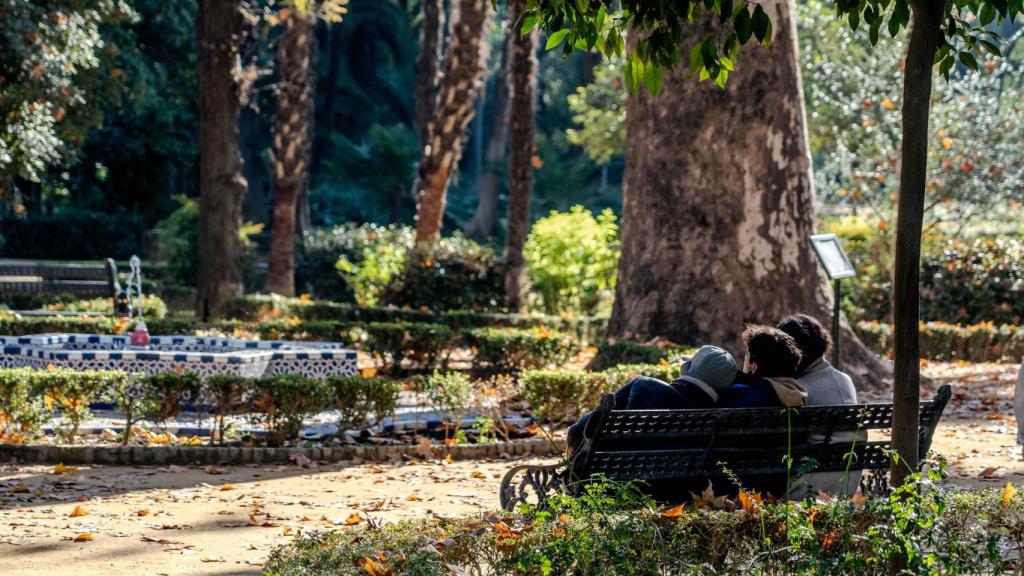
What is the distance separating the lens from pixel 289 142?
23.9 meters

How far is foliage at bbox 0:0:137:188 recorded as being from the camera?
1766 centimetres

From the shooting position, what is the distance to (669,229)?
13461 millimetres

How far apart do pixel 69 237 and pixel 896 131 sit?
76.1 feet

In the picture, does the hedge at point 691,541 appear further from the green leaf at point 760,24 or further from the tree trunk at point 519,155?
the tree trunk at point 519,155

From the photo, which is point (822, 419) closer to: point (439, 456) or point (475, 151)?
point (439, 456)

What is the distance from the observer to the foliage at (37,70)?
1766 centimetres

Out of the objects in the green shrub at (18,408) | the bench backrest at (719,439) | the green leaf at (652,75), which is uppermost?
the green leaf at (652,75)

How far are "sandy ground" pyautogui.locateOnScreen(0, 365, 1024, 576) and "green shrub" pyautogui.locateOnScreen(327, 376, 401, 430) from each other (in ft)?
2.19

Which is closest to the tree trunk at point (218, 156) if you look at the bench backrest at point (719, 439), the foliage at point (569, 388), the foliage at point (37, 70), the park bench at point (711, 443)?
the foliage at point (37, 70)

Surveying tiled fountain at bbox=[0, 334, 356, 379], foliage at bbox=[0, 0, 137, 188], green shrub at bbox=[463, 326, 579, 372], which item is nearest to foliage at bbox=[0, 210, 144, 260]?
foliage at bbox=[0, 0, 137, 188]

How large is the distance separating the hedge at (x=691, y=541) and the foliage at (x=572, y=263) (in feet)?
Result: 52.3

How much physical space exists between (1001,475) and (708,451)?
3.69 m

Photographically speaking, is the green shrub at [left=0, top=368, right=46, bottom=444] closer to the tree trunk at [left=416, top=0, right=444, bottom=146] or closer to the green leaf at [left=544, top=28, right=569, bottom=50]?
the green leaf at [left=544, top=28, right=569, bottom=50]

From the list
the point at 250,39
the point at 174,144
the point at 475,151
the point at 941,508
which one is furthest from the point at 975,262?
the point at 475,151
